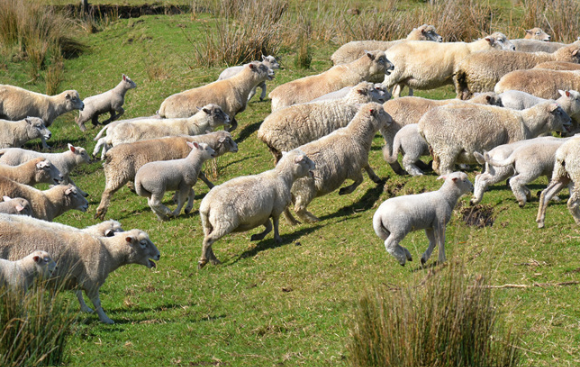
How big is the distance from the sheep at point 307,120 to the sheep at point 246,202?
6.81ft

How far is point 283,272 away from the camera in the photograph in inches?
376

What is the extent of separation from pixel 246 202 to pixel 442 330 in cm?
530

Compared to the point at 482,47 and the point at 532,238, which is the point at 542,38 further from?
the point at 532,238

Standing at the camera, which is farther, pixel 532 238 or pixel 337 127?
pixel 337 127

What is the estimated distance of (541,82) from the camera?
13.1 meters

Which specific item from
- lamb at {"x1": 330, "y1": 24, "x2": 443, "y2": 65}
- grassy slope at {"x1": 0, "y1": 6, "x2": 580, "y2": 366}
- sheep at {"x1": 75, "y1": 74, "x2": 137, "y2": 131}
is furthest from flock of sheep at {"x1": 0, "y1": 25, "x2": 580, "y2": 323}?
lamb at {"x1": 330, "y1": 24, "x2": 443, "y2": 65}

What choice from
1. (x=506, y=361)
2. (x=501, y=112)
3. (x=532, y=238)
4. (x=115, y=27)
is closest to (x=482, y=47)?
(x=501, y=112)

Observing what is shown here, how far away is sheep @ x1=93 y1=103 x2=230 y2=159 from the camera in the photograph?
1481cm

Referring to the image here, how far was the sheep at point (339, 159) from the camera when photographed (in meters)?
11.5

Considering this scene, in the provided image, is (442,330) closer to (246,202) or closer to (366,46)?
(246,202)

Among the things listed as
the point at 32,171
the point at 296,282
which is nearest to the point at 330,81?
the point at 32,171

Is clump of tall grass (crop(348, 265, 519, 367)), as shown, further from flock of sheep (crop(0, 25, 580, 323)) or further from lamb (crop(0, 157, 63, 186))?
lamb (crop(0, 157, 63, 186))

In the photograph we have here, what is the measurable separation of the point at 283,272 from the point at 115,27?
74.3 feet

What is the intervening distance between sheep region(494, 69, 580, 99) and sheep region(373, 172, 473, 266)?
495 cm
